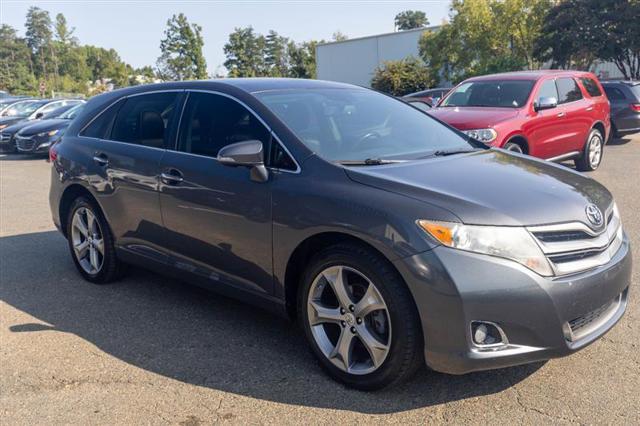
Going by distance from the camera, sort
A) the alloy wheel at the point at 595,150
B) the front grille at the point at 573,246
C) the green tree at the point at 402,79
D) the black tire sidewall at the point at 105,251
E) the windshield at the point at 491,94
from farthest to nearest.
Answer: the green tree at the point at 402,79 → the alloy wheel at the point at 595,150 → the windshield at the point at 491,94 → the black tire sidewall at the point at 105,251 → the front grille at the point at 573,246

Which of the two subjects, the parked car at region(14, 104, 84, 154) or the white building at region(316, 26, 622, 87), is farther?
the white building at region(316, 26, 622, 87)

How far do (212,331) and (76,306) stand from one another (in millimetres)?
1286

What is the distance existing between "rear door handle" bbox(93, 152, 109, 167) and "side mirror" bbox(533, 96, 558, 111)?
6596mm

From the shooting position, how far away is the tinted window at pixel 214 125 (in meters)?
3.96

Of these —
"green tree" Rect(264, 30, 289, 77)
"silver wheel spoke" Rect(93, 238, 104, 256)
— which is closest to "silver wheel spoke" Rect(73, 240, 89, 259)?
"silver wheel spoke" Rect(93, 238, 104, 256)

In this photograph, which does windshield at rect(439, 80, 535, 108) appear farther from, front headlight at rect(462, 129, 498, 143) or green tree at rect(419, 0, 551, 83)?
green tree at rect(419, 0, 551, 83)

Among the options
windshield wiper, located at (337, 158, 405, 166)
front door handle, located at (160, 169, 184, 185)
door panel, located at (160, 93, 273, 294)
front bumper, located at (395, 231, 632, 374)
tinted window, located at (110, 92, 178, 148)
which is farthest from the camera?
tinted window, located at (110, 92, 178, 148)

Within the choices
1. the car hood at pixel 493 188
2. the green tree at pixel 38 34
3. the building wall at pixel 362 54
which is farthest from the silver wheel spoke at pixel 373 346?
the green tree at pixel 38 34

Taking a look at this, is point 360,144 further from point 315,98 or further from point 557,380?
point 557,380

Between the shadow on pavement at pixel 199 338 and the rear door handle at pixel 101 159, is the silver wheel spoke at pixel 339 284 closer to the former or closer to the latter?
the shadow on pavement at pixel 199 338

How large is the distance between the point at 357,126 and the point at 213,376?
1.82m

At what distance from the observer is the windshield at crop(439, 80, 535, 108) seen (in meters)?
9.41

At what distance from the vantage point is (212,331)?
4.20m

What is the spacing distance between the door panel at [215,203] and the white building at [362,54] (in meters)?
43.9
